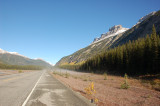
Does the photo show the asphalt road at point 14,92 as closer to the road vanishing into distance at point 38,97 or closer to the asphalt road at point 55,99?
the road vanishing into distance at point 38,97

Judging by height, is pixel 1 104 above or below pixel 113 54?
below

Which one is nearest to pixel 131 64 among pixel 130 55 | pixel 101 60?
pixel 130 55

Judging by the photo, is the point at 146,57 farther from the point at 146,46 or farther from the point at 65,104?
the point at 65,104

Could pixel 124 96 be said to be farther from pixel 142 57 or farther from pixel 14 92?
pixel 142 57

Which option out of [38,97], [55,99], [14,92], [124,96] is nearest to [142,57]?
[124,96]

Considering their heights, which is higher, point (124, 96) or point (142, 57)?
point (142, 57)

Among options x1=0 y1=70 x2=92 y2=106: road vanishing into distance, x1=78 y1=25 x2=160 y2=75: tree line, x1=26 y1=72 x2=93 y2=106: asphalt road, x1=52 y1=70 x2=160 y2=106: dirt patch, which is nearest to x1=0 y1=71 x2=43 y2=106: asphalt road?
x1=0 y1=70 x2=92 y2=106: road vanishing into distance

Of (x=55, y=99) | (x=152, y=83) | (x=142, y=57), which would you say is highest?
(x=142, y=57)

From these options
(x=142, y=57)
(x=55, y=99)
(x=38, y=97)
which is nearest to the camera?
(x=55, y=99)

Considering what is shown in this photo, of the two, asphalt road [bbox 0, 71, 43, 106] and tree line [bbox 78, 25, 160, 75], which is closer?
asphalt road [bbox 0, 71, 43, 106]

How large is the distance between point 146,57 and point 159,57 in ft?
15.5

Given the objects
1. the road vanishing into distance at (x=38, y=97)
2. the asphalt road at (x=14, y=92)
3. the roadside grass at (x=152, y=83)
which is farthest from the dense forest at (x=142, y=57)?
the asphalt road at (x=14, y=92)

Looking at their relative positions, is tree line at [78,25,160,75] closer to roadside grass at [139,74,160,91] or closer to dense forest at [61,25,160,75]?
dense forest at [61,25,160,75]

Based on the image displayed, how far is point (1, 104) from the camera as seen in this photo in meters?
6.03
